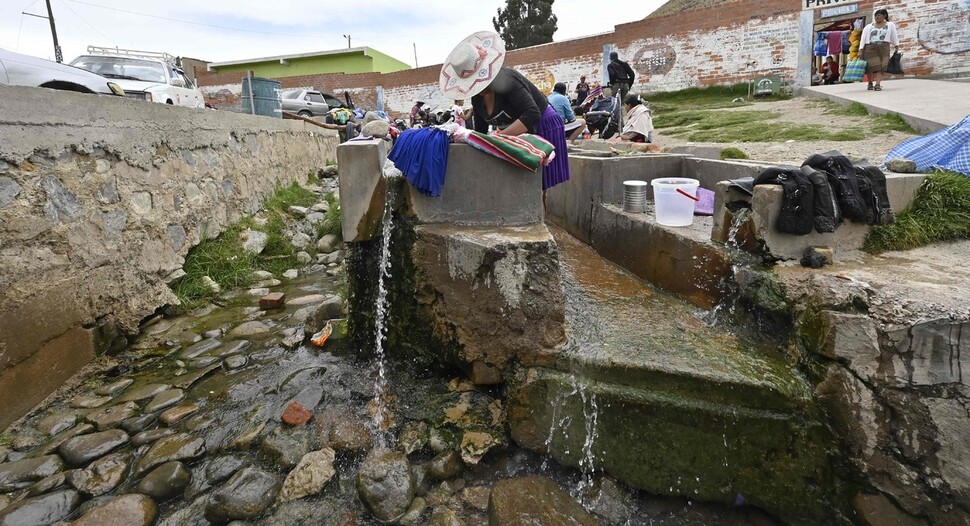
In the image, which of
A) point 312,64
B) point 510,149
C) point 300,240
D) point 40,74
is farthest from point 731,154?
point 312,64

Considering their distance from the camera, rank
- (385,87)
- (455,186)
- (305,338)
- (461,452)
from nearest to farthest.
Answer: (461,452)
(455,186)
(305,338)
(385,87)

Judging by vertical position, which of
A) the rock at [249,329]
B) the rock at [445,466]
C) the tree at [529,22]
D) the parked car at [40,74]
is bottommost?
the rock at [445,466]

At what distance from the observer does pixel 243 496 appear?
7.79 ft

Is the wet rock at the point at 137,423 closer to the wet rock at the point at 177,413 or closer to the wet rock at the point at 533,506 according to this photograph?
the wet rock at the point at 177,413

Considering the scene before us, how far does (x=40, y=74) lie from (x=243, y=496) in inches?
205

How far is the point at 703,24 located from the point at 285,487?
15067mm

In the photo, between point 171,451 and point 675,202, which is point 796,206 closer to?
point 675,202

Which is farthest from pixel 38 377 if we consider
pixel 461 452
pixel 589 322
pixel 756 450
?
pixel 756 450

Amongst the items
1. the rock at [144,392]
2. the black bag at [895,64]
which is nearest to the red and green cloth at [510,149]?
the rock at [144,392]

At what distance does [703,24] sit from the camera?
44.9ft

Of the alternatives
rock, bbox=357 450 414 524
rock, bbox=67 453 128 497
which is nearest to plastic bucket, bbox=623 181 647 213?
rock, bbox=357 450 414 524

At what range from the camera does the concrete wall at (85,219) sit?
2957 millimetres

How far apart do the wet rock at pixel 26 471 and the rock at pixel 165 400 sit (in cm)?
50

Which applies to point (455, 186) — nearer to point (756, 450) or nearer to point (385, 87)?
point (756, 450)
